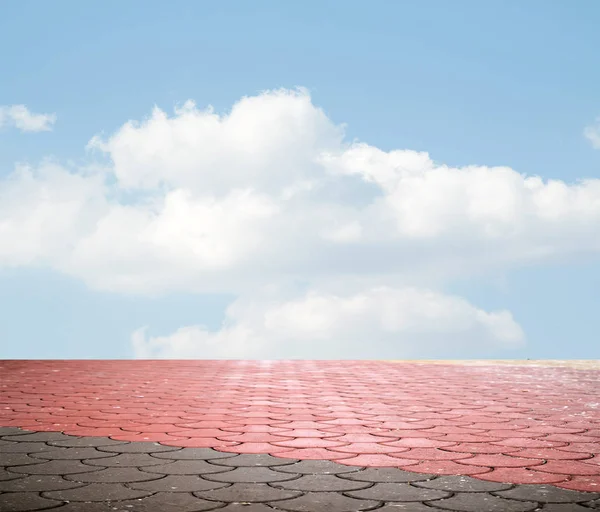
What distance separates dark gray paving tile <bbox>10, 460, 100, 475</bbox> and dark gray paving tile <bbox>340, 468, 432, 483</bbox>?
3.04 ft

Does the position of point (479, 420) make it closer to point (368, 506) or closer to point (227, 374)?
point (368, 506)

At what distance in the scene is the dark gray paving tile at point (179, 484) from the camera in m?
A: 2.03

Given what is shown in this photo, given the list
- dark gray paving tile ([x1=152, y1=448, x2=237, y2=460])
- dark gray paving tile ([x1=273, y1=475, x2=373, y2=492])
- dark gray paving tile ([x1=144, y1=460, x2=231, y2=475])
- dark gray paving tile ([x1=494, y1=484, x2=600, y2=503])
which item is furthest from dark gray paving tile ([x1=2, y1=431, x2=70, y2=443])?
dark gray paving tile ([x1=494, y1=484, x2=600, y2=503])

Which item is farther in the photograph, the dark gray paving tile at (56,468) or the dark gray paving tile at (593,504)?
the dark gray paving tile at (56,468)

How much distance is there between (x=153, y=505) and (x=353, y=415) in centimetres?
186

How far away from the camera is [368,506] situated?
1.84 metres

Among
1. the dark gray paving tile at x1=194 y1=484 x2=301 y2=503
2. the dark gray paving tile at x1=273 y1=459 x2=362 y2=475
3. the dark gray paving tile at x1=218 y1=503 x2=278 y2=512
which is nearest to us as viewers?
the dark gray paving tile at x1=218 y1=503 x2=278 y2=512

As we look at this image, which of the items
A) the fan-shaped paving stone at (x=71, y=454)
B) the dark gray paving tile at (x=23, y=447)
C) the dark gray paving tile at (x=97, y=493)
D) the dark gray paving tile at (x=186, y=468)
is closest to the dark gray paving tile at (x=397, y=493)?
the dark gray paving tile at (x=186, y=468)

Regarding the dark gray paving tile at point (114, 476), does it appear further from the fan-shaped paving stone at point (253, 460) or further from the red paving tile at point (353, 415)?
the red paving tile at point (353, 415)

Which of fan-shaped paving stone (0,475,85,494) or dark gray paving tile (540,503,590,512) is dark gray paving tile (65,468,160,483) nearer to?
fan-shaped paving stone (0,475,85,494)

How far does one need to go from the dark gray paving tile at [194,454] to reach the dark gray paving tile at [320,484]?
46 cm

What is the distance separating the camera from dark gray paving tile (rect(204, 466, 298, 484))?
2.12 meters

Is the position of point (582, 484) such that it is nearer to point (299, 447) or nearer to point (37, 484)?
point (299, 447)

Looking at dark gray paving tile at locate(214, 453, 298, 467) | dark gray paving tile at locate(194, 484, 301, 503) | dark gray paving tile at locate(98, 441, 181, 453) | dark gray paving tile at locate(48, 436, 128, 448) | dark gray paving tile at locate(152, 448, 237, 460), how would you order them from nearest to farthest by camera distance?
dark gray paving tile at locate(194, 484, 301, 503), dark gray paving tile at locate(214, 453, 298, 467), dark gray paving tile at locate(152, 448, 237, 460), dark gray paving tile at locate(98, 441, 181, 453), dark gray paving tile at locate(48, 436, 128, 448)
